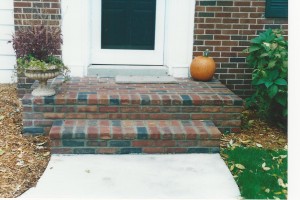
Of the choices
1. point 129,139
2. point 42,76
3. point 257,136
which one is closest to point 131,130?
point 129,139

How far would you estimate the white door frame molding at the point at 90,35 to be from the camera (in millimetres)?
5281

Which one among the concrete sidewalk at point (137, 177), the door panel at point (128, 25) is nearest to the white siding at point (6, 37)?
the door panel at point (128, 25)

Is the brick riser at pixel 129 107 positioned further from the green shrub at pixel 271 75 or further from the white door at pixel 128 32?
the white door at pixel 128 32

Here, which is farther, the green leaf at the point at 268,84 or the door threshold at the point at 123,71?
the door threshold at the point at 123,71

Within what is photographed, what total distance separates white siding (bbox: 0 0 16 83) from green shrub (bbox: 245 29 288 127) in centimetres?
306

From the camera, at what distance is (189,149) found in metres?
4.16

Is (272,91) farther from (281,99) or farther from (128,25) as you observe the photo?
(128,25)

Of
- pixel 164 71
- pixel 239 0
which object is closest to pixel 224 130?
pixel 164 71

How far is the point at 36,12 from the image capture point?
5234 mm

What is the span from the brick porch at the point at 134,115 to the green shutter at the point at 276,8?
145cm

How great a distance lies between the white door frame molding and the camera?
5.28m

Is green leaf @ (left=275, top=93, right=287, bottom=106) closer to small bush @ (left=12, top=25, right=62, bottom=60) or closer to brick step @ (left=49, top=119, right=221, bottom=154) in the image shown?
brick step @ (left=49, top=119, right=221, bottom=154)

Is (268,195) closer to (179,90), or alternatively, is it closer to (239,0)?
(179,90)

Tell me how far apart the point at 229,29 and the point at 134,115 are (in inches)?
73.7
